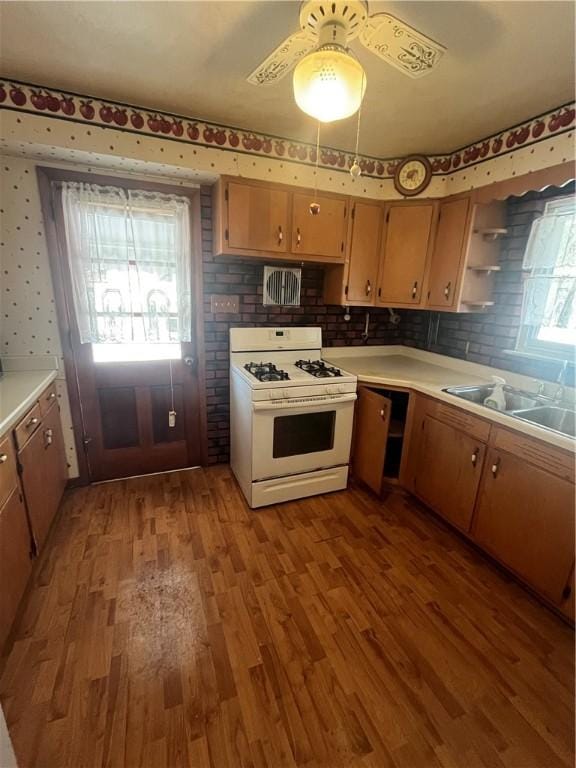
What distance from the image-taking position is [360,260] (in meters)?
2.60

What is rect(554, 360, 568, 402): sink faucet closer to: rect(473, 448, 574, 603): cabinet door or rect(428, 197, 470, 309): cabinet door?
rect(473, 448, 574, 603): cabinet door

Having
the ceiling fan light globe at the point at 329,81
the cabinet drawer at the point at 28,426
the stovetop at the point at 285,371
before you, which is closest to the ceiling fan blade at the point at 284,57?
the ceiling fan light globe at the point at 329,81

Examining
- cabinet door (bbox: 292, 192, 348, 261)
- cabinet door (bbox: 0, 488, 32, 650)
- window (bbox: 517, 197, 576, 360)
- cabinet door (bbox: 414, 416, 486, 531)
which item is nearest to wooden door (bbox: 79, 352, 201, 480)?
cabinet door (bbox: 0, 488, 32, 650)

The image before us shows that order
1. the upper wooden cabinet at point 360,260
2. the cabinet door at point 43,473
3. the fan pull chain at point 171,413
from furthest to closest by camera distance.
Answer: the fan pull chain at point 171,413 → the upper wooden cabinet at point 360,260 → the cabinet door at point 43,473

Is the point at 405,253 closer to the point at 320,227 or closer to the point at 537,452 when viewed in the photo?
the point at 320,227

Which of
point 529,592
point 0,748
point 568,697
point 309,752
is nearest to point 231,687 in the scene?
point 309,752

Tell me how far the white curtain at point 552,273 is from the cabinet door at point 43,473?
2985 mm

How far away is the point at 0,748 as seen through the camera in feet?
2.62

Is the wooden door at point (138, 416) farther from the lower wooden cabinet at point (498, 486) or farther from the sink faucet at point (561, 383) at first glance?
the sink faucet at point (561, 383)

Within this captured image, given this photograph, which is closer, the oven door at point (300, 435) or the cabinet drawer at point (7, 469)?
the cabinet drawer at point (7, 469)

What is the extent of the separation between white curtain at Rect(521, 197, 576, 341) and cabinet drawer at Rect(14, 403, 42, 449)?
9.61 feet

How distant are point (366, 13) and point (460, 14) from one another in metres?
0.49

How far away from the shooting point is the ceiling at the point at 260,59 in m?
1.24

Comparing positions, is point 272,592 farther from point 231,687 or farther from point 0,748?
point 0,748
